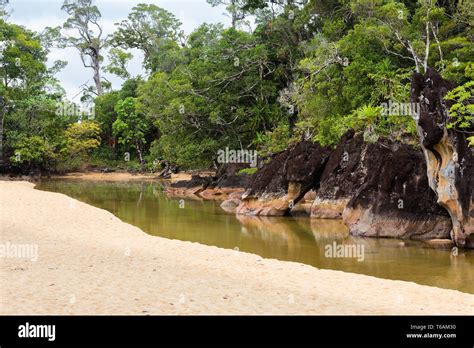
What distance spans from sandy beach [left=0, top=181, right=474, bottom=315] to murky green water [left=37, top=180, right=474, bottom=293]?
60.6 inches

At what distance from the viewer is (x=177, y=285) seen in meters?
9.31

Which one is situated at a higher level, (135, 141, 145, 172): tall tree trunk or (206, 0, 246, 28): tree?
(206, 0, 246, 28): tree

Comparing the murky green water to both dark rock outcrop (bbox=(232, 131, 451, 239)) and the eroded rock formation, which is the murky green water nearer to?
dark rock outcrop (bbox=(232, 131, 451, 239))

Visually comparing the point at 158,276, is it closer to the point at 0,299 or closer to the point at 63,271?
the point at 63,271

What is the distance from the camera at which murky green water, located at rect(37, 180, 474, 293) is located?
12.0 metres

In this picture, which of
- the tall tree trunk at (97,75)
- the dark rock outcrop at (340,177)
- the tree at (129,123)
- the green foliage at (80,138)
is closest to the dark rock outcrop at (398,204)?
the dark rock outcrop at (340,177)

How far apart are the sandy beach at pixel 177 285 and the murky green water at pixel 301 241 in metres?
1.54

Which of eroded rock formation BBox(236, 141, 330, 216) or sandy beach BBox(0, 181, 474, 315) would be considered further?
eroded rock formation BBox(236, 141, 330, 216)

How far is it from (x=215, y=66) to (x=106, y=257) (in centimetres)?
2832

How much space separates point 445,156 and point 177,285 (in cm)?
963

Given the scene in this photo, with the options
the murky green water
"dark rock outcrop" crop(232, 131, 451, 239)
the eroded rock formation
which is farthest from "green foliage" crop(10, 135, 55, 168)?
the eroded rock formation

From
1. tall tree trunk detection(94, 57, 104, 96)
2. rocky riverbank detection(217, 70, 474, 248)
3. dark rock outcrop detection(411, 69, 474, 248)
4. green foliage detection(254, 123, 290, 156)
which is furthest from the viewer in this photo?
tall tree trunk detection(94, 57, 104, 96)

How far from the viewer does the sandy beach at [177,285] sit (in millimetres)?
7828
